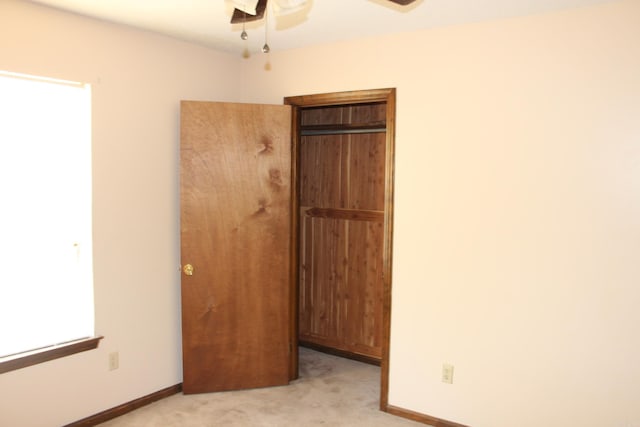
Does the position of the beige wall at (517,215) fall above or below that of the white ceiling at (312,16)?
below

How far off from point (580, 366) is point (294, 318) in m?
1.81

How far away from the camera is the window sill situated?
2.45m

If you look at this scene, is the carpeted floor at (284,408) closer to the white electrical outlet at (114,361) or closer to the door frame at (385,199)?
the door frame at (385,199)

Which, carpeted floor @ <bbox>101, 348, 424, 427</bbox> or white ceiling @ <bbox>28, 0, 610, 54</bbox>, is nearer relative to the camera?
white ceiling @ <bbox>28, 0, 610, 54</bbox>

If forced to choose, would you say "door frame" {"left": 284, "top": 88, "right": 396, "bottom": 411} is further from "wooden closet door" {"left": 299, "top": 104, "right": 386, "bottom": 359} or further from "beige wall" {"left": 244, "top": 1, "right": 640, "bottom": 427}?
"wooden closet door" {"left": 299, "top": 104, "right": 386, "bottom": 359}

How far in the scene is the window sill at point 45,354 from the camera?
2448mm

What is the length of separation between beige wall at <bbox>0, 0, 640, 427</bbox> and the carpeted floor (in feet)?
0.61

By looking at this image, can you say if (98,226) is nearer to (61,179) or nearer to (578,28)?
(61,179)

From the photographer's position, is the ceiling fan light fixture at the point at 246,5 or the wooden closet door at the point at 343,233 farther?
the wooden closet door at the point at 343,233

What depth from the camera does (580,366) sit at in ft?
8.05

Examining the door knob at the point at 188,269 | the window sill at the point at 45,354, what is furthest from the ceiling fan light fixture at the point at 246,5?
the window sill at the point at 45,354

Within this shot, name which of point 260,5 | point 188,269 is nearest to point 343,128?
point 188,269

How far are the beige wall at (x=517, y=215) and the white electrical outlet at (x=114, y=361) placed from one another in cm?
171

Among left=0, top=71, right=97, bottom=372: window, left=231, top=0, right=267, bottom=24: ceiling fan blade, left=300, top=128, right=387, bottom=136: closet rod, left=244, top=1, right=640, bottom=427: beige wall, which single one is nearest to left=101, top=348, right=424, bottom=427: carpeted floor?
left=244, top=1, right=640, bottom=427: beige wall
